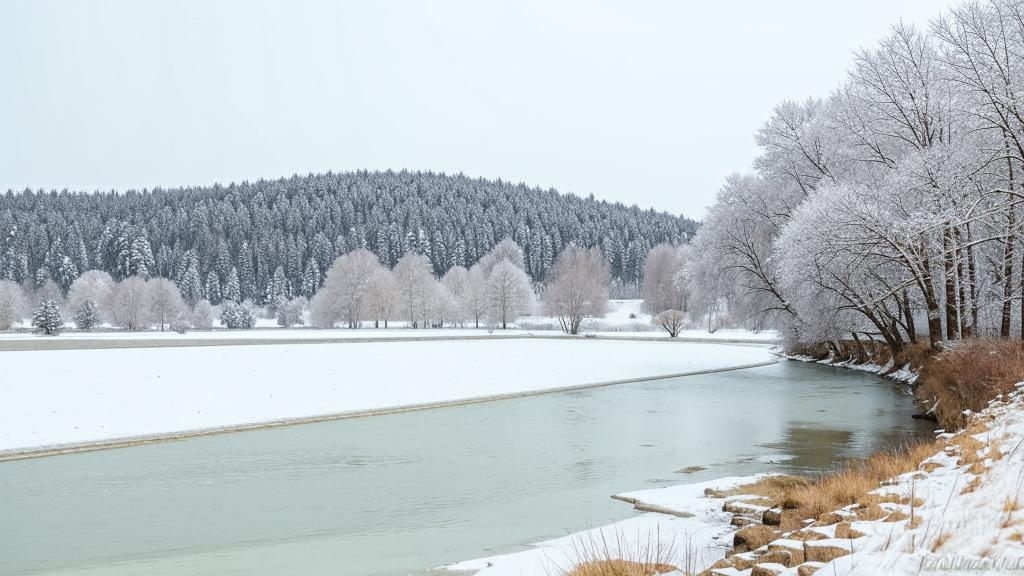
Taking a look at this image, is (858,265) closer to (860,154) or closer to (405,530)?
(860,154)

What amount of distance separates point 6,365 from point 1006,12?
111 ft

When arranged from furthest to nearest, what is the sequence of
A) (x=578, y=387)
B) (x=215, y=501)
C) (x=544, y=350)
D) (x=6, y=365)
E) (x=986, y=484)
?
(x=544, y=350) < (x=578, y=387) < (x=6, y=365) < (x=215, y=501) < (x=986, y=484)

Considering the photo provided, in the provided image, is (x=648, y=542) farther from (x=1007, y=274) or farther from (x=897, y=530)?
(x=1007, y=274)

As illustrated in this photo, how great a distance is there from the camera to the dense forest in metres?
136

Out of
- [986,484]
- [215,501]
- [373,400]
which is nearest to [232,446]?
[215,501]

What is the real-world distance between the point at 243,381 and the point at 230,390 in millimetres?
1697

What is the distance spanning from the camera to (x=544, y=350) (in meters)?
49.7

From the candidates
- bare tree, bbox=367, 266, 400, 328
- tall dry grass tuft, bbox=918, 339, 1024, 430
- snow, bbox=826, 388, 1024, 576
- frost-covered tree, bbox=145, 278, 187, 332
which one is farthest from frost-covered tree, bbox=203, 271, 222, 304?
snow, bbox=826, 388, 1024, 576

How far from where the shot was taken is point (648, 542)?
7.45 meters

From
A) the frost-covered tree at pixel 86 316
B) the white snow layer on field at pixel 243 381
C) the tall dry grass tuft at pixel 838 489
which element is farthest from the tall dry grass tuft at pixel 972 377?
the frost-covered tree at pixel 86 316

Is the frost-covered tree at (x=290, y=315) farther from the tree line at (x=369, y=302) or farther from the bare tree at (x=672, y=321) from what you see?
the bare tree at (x=672, y=321)

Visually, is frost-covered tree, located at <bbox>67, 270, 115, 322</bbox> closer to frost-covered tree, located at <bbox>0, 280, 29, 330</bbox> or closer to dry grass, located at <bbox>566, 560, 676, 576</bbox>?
frost-covered tree, located at <bbox>0, 280, 29, 330</bbox>

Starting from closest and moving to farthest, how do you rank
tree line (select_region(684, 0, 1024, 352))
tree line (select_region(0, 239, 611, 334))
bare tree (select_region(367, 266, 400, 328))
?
1. tree line (select_region(684, 0, 1024, 352))
2. bare tree (select_region(367, 266, 400, 328))
3. tree line (select_region(0, 239, 611, 334))

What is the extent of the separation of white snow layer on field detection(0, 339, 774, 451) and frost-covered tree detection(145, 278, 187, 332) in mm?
60846
